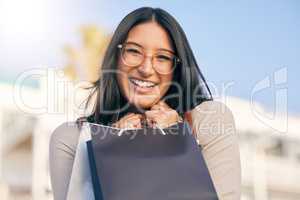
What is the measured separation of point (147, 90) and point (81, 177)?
150 mm

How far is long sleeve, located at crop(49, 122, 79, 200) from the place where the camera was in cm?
53

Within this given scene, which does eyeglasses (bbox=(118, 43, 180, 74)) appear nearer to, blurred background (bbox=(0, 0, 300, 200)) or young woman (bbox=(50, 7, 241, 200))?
young woman (bbox=(50, 7, 241, 200))

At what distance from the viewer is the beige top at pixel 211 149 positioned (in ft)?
1.62

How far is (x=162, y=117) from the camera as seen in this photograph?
20.6 inches

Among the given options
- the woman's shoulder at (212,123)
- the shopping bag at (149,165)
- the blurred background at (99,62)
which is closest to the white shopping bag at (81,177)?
the shopping bag at (149,165)

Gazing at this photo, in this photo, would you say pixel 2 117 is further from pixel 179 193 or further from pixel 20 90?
pixel 179 193

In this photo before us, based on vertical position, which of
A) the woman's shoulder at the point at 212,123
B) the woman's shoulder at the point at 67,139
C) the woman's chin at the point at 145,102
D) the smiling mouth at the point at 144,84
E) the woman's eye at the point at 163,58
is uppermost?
the woman's eye at the point at 163,58

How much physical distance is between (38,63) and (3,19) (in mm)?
159

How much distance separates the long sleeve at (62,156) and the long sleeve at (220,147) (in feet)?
0.46

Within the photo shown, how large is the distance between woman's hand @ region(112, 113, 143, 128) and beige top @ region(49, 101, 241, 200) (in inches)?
2.1

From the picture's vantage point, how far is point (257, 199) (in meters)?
1.29

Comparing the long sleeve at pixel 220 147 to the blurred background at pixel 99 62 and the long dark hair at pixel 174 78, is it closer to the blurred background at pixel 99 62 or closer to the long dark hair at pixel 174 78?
the long dark hair at pixel 174 78

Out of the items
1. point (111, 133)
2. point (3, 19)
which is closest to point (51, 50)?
point (3, 19)

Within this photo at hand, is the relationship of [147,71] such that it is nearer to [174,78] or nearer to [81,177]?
[174,78]
